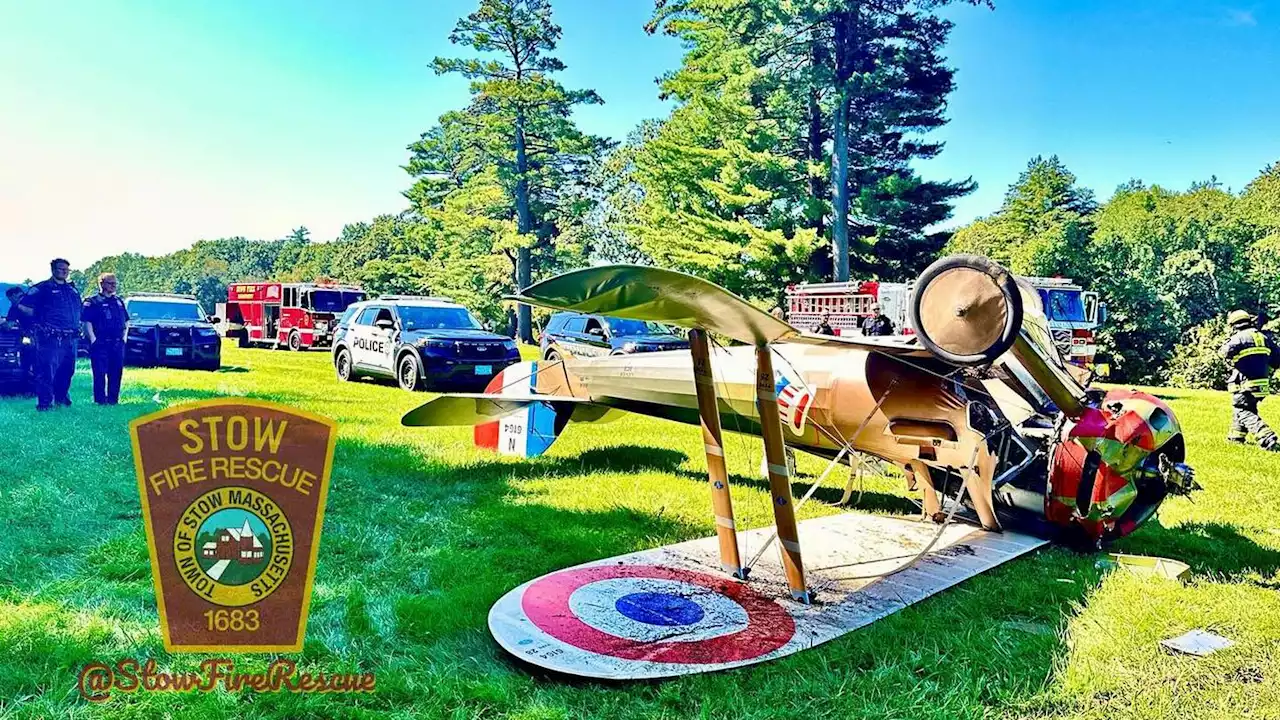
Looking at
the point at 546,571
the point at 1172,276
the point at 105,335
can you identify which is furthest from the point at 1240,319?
the point at 1172,276

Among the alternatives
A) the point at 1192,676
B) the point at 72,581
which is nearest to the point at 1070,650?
the point at 1192,676

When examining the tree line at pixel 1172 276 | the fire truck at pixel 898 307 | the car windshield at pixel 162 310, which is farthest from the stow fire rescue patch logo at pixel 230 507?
the tree line at pixel 1172 276

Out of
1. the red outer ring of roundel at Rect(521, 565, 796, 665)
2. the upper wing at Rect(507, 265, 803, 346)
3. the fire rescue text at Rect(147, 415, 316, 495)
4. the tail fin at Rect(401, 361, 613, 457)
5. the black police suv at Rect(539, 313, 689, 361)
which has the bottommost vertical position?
the red outer ring of roundel at Rect(521, 565, 796, 665)

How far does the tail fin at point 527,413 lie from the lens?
7847 mm

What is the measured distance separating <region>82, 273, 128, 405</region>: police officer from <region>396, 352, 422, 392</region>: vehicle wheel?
4.68 metres

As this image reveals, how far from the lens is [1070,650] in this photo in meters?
3.98

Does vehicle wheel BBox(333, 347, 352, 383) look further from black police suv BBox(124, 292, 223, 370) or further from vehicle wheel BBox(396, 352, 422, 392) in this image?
black police suv BBox(124, 292, 223, 370)

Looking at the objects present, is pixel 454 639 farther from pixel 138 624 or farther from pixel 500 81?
pixel 500 81

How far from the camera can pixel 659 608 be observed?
14.5 ft

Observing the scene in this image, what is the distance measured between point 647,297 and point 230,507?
1.98 meters

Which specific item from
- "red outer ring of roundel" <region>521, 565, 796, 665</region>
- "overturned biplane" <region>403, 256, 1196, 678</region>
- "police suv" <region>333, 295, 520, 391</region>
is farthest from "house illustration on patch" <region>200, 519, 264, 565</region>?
"police suv" <region>333, 295, 520, 391</region>

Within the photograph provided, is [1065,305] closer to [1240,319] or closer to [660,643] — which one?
[1240,319]

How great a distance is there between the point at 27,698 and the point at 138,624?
0.74 m

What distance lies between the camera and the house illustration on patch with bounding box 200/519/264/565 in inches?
117
